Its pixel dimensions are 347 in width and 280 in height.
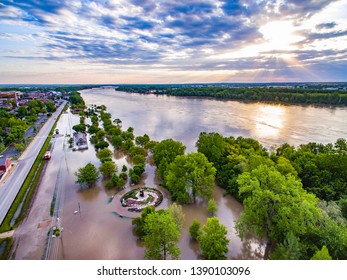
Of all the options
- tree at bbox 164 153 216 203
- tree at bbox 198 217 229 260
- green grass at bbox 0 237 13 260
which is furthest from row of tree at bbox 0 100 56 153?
tree at bbox 198 217 229 260

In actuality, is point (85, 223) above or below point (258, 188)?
below

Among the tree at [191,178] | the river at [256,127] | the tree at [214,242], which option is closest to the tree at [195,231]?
the tree at [214,242]

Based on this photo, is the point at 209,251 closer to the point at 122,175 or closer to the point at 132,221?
the point at 132,221

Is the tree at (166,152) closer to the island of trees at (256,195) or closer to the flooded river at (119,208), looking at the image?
the island of trees at (256,195)

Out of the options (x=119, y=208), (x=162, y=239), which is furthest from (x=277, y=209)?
(x=119, y=208)

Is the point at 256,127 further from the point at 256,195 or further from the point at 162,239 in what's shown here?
the point at 162,239

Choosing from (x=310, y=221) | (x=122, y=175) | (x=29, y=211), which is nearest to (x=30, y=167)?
(x=29, y=211)

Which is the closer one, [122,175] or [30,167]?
[122,175]

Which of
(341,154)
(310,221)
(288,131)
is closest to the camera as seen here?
(310,221)
